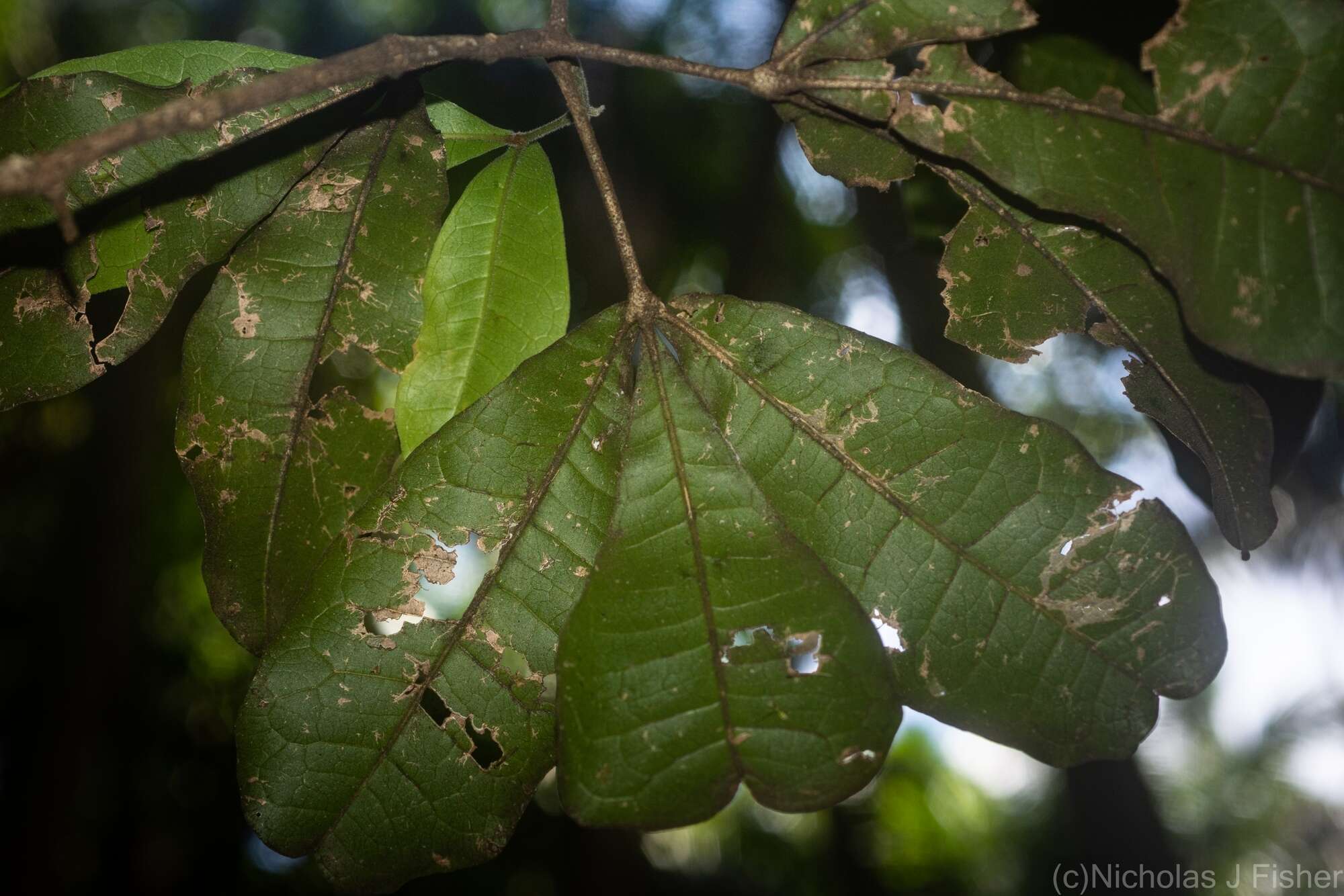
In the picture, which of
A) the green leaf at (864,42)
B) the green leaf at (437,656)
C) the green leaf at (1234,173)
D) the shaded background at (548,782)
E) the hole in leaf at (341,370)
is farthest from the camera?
the shaded background at (548,782)

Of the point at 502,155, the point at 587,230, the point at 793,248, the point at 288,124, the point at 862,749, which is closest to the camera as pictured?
the point at 862,749

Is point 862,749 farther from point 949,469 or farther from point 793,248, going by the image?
point 793,248

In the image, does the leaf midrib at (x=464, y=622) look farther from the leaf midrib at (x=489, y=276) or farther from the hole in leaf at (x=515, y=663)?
the leaf midrib at (x=489, y=276)

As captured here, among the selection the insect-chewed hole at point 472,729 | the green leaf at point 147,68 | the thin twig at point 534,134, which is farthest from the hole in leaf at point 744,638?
the green leaf at point 147,68

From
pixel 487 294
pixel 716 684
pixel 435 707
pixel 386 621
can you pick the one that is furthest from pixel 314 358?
pixel 716 684

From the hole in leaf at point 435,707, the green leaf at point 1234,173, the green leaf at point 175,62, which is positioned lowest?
the hole in leaf at point 435,707

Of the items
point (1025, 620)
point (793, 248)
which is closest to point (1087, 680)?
point (1025, 620)
